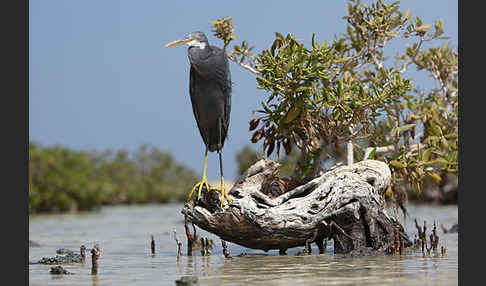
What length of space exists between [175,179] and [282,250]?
35045 millimetres

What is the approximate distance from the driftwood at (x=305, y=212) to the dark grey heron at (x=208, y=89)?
291 mm

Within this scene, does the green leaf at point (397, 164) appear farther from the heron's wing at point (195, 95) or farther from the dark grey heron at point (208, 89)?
the heron's wing at point (195, 95)

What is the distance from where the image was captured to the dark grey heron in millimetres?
7266

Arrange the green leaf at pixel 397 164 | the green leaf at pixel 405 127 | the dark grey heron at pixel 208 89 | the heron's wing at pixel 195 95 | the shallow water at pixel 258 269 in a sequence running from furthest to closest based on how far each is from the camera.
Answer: the green leaf at pixel 405 127 → the green leaf at pixel 397 164 → the heron's wing at pixel 195 95 → the dark grey heron at pixel 208 89 → the shallow water at pixel 258 269

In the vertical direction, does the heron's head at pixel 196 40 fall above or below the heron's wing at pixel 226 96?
above

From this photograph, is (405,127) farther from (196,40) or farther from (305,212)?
(196,40)

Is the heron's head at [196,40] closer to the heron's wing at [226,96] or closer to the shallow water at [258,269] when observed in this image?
the heron's wing at [226,96]

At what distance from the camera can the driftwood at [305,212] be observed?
7.50m

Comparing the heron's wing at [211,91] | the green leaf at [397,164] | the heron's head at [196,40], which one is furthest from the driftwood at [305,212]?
the heron's head at [196,40]

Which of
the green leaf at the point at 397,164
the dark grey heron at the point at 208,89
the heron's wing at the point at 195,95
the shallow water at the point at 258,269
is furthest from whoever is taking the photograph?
the green leaf at the point at 397,164

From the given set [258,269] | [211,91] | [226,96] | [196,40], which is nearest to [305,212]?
[258,269]

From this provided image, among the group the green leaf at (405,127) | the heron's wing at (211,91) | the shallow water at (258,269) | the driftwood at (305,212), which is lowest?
the shallow water at (258,269)

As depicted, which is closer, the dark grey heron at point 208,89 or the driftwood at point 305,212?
the dark grey heron at point 208,89

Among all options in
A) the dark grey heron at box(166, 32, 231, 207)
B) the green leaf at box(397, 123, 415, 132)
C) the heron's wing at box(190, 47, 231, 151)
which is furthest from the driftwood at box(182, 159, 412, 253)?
the green leaf at box(397, 123, 415, 132)
